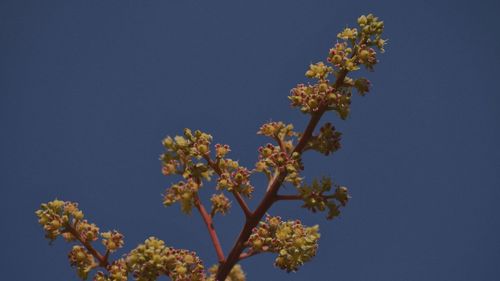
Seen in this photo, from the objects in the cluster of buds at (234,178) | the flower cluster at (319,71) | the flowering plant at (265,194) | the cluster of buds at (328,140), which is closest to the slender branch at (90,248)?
the flowering plant at (265,194)

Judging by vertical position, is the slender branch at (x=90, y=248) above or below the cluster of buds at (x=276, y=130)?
below

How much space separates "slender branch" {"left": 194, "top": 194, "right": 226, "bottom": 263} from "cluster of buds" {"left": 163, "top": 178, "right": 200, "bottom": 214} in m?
0.10

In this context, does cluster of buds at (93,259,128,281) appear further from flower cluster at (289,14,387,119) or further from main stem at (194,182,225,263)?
flower cluster at (289,14,387,119)

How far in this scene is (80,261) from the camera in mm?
5652

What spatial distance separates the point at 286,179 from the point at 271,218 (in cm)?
45

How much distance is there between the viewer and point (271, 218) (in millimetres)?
5449

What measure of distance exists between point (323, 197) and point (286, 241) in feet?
1.94

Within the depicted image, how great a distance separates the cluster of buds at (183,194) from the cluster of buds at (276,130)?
0.95 metres

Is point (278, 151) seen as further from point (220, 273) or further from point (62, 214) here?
point (62, 214)

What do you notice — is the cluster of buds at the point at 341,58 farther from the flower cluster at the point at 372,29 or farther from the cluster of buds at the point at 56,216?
the cluster of buds at the point at 56,216

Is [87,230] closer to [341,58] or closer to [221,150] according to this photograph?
[221,150]

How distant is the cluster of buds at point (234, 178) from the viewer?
5387 mm

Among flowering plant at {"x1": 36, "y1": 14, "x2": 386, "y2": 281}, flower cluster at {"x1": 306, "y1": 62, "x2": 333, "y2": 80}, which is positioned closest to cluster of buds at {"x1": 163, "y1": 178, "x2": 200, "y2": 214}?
flowering plant at {"x1": 36, "y1": 14, "x2": 386, "y2": 281}

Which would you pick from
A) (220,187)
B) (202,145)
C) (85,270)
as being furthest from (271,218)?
(85,270)
